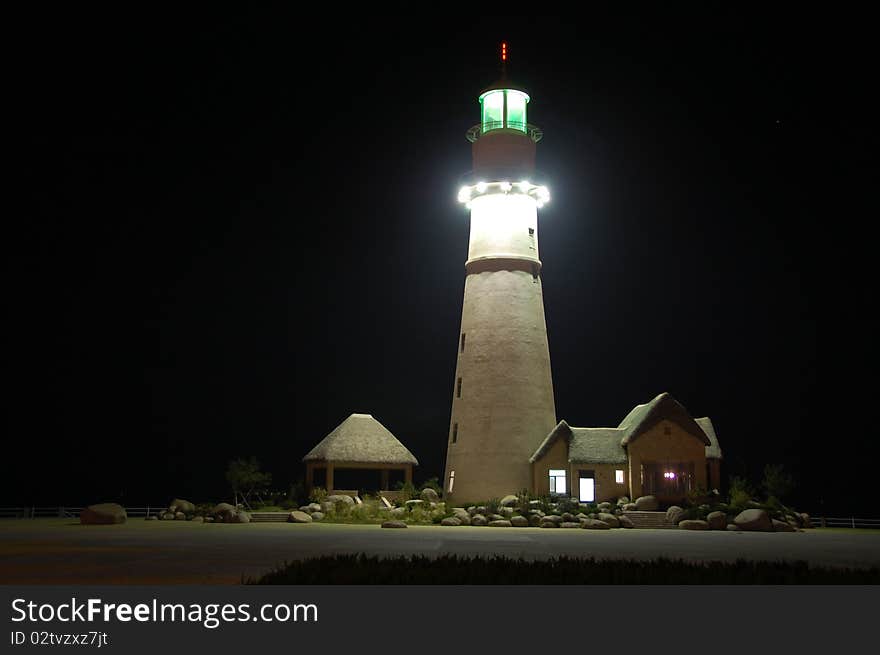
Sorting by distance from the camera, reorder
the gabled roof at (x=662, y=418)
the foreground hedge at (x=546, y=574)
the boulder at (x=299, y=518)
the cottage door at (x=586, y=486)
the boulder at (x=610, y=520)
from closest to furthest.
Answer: the foreground hedge at (x=546, y=574)
the boulder at (x=610, y=520)
the boulder at (x=299, y=518)
the gabled roof at (x=662, y=418)
the cottage door at (x=586, y=486)

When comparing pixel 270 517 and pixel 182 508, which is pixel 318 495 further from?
pixel 182 508

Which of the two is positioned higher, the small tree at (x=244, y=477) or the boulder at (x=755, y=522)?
the small tree at (x=244, y=477)

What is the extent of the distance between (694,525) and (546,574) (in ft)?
76.8

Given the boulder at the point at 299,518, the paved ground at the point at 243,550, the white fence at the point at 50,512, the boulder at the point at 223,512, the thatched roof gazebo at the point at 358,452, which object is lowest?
the white fence at the point at 50,512

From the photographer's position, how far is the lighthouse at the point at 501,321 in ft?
140

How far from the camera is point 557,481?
42625 mm

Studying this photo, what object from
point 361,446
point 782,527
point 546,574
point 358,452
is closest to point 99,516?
point 358,452

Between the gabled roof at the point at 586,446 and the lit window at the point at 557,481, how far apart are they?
34.2 inches

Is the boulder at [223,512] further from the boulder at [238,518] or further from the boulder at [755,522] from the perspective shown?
the boulder at [755,522]

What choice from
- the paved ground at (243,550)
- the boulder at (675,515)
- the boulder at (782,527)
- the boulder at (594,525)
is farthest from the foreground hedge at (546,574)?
the boulder at (675,515)

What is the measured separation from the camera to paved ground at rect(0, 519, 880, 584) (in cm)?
1509

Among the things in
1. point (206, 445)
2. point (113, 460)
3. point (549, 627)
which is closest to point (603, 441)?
point (549, 627)

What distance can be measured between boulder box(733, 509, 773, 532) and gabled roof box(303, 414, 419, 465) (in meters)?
19.2

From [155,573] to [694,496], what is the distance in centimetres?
3042
